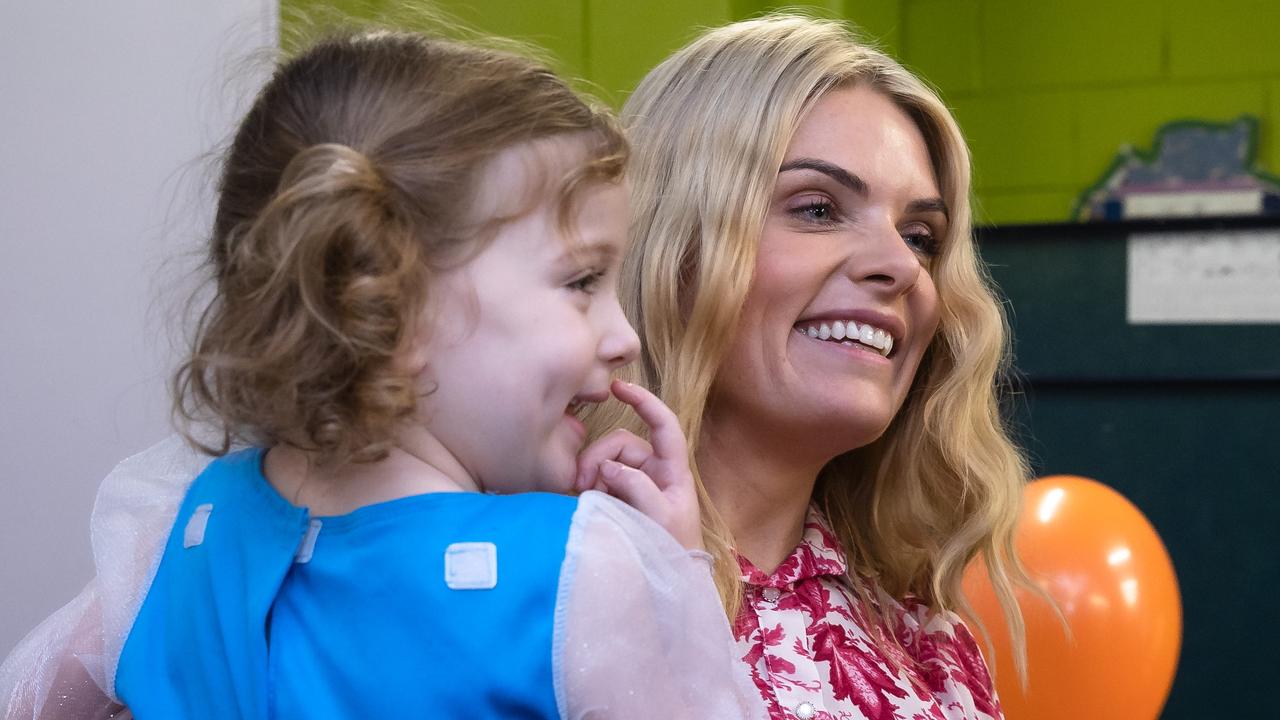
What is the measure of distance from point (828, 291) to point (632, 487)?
48 cm

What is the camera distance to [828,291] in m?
1.37

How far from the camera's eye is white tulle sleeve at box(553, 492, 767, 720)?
0.79 m

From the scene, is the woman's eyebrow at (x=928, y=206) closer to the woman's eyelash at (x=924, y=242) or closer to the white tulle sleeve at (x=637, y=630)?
the woman's eyelash at (x=924, y=242)

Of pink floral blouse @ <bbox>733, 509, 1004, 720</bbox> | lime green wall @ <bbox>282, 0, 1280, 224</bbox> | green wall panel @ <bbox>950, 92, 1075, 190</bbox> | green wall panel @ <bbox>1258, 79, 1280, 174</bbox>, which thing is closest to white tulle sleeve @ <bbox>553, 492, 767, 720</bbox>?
pink floral blouse @ <bbox>733, 509, 1004, 720</bbox>

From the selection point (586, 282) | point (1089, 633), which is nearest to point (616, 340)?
point (586, 282)

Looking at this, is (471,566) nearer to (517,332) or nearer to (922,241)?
(517,332)

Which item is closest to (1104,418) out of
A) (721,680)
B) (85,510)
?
(85,510)

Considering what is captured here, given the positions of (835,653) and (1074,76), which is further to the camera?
(1074,76)

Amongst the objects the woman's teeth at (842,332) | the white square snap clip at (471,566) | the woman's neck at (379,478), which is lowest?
the woman's teeth at (842,332)

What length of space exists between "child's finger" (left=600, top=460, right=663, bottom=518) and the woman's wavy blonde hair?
12.7 inches

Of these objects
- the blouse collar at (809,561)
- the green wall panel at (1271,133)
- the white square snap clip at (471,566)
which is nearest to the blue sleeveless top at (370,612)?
the white square snap clip at (471,566)

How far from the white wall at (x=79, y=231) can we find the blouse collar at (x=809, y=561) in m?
0.82

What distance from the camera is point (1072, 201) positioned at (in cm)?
447

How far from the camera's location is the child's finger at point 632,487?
3.15ft
